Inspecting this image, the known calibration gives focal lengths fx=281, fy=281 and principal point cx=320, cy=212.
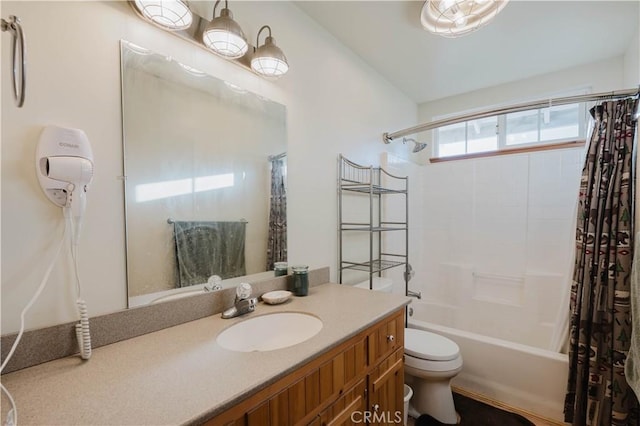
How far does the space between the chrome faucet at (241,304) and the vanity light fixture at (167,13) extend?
107cm

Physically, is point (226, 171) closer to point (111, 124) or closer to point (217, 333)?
point (111, 124)

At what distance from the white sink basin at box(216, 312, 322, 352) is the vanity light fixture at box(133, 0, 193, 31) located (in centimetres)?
118

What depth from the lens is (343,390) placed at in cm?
104

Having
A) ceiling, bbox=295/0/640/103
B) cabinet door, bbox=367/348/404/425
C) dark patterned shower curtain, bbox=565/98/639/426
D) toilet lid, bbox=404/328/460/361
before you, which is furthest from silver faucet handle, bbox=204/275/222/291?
dark patterned shower curtain, bbox=565/98/639/426

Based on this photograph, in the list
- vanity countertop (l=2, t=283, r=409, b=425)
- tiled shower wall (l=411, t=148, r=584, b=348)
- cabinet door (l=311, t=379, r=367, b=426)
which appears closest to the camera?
vanity countertop (l=2, t=283, r=409, b=425)

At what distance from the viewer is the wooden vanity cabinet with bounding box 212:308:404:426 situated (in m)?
0.76

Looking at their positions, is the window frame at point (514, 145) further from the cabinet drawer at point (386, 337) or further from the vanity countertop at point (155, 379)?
the vanity countertop at point (155, 379)

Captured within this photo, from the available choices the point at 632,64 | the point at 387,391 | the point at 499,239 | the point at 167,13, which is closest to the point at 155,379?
the point at 387,391

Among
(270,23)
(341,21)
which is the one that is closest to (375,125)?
(341,21)

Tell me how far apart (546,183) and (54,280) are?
3.11 m

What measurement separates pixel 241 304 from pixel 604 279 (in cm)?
192

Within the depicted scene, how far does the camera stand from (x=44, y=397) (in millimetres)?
654

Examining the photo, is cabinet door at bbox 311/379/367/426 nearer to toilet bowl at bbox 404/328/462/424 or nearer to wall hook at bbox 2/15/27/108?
toilet bowl at bbox 404/328/462/424

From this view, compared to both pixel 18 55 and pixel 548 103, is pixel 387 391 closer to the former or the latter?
pixel 18 55
